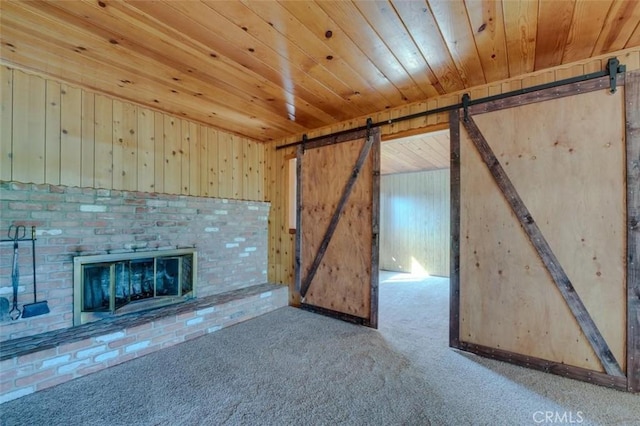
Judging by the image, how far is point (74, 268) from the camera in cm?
235

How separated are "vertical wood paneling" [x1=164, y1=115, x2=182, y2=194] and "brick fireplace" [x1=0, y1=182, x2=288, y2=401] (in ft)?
0.49

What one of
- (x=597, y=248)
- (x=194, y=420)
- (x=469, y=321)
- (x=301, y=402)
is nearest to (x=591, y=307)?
(x=597, y=248)

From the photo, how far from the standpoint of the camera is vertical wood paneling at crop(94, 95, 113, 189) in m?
2.61

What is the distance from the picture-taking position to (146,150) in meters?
2.95

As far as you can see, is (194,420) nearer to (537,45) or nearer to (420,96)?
(420,96)

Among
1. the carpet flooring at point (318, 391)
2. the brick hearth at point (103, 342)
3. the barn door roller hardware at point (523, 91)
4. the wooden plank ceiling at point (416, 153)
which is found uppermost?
the wooden plank ceiling at point (416, 153)

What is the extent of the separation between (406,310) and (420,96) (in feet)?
8.79

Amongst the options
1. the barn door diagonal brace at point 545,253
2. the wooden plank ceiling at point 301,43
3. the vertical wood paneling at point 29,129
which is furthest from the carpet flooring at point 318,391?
the wooden plank ceiling at point 301,43

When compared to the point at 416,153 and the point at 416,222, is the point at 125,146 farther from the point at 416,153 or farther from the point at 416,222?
the point at 416,222

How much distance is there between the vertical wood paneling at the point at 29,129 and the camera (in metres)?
2.18

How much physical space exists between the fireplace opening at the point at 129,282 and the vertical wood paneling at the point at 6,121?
34.0 inches

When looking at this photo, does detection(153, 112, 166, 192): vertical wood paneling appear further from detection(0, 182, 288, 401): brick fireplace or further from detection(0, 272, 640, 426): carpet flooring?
detection(0, 272, 640, 426): carpet flooring

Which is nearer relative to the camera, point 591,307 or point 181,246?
point 591,307

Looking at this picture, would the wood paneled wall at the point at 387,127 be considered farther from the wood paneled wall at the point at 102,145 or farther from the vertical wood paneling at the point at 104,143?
the vertical wood paneling at the point at 104,143
